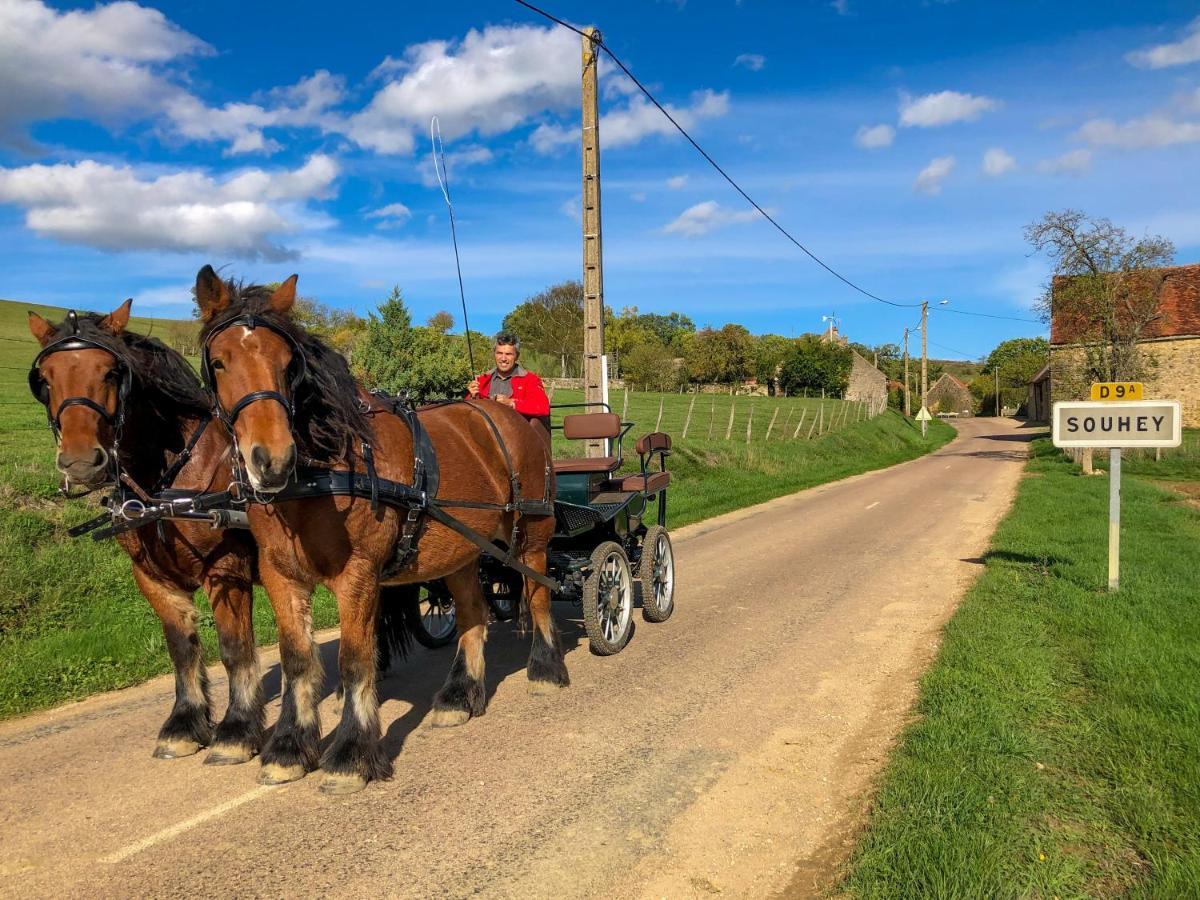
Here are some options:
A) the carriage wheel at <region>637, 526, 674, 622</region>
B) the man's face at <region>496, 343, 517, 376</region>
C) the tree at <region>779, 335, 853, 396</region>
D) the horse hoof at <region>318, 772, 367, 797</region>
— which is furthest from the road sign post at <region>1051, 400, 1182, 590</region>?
the tree at <region>779, 335, 853, 396</region>

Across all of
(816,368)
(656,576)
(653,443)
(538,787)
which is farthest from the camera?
(816,368)

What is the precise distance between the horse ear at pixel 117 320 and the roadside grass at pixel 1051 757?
4195mm

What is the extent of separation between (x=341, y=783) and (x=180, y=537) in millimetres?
1517

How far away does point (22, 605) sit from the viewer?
696 centimetres

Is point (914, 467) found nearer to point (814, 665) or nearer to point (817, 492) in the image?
point (817, 492)

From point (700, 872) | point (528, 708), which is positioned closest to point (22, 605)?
point (528, 708)

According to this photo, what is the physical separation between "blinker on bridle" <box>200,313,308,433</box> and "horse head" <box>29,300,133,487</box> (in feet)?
1.82

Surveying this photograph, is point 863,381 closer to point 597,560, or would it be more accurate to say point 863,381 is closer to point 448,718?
point 597,560

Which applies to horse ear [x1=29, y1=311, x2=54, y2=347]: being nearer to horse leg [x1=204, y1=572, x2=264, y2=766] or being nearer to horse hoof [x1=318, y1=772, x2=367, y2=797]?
horse leg [x1=204, y1=572, x2=264, y2=766]

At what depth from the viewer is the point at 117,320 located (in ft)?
13.9

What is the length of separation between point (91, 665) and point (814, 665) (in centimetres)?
521

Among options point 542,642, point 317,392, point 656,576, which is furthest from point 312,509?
point 656,576

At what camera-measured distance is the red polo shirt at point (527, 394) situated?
6.39 m

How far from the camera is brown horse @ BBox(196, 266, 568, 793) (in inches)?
139
